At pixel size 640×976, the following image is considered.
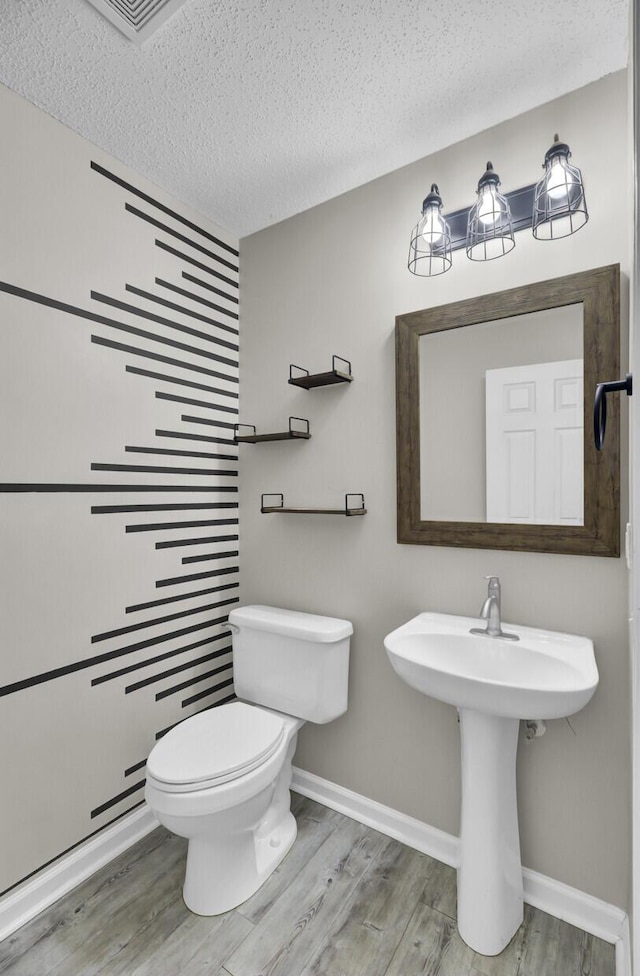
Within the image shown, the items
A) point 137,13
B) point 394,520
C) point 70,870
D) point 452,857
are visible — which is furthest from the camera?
point 394,520

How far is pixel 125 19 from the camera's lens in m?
1.22

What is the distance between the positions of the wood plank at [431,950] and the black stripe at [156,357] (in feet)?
6.86

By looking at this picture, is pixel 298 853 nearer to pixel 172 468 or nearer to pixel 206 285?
pixel 172 468

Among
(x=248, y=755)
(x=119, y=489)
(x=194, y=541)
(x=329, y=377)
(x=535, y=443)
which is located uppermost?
(x=329, y=377)

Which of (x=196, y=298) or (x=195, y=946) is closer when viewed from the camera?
(x=195, y=946)

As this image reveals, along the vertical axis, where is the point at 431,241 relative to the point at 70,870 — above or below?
above

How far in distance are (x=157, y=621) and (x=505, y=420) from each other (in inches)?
58.8

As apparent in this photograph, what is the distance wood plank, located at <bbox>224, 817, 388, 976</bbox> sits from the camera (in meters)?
1.33

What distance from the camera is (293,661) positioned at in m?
1.85

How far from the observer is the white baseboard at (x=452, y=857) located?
139 cm

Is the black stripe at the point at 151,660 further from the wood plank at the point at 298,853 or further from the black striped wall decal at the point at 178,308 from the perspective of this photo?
the black striped wall decal at the point at 178,308

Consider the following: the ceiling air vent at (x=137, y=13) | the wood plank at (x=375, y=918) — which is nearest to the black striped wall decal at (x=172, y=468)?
the ceiling air vent at (x=137, y=13)

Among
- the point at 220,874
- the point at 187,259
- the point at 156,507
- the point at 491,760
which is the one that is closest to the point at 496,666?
the point at 491,760

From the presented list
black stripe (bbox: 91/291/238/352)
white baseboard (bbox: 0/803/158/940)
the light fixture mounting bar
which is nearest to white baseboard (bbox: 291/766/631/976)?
white baseboard (bbox: 0/803/158/940)
